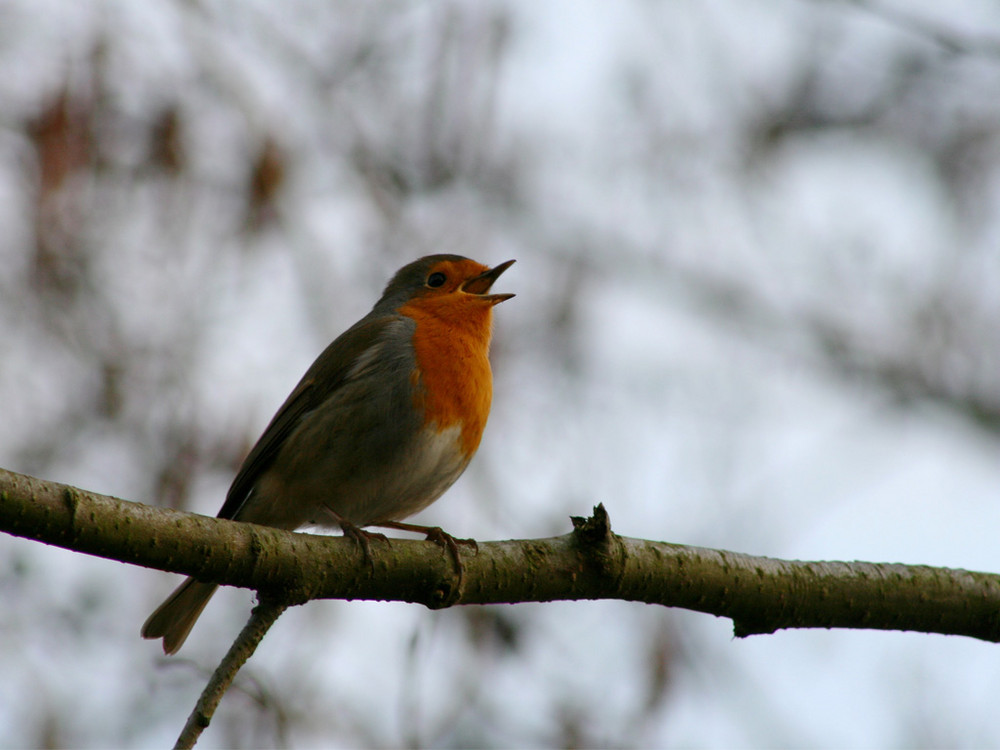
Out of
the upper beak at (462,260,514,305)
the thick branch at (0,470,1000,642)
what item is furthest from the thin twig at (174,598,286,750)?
the upper beak at (462,260,514,305)

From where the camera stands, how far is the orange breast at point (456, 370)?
14.0 ft

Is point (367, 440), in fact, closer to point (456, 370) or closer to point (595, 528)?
point (456, 370)

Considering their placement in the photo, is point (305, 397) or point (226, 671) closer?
point (226, 671)

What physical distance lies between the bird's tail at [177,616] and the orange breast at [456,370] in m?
1.25

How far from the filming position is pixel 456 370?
4.42 metres

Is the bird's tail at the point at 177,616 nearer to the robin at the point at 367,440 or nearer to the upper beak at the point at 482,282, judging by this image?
the robin at the point at 367,440

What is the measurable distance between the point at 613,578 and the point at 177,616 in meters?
2.24

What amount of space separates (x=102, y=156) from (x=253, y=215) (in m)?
1.06

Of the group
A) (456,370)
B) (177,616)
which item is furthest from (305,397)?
(177,616)

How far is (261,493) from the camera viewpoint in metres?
4.44

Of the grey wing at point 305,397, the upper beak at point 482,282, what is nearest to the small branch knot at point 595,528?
the grey wing at point 305,397

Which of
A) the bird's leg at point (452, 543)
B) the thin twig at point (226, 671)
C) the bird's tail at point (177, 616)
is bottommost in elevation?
the thin twig at point (226, 671)

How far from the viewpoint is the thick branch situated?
2.69 metres

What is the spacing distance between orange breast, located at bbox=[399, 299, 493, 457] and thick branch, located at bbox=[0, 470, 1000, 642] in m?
1.29
